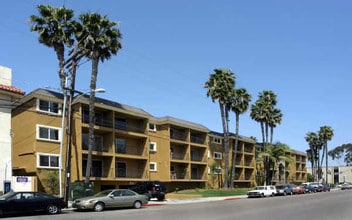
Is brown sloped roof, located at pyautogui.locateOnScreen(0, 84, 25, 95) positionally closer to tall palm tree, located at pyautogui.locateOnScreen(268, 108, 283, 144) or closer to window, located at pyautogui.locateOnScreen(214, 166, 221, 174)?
window, located at pyautogui.locateOnScreen(214, 166, 221, 174)

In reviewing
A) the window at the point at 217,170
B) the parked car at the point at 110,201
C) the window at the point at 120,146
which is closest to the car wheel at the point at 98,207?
the parked car at the point at 110,201

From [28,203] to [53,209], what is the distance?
1.61 m

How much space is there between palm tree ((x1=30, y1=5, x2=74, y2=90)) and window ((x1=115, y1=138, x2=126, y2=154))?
13.1 metres

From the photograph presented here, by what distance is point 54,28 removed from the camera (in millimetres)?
37500

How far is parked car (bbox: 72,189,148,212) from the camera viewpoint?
87.9 ft

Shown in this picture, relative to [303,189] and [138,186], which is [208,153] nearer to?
[303,189]

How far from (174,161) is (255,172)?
28.3 metres

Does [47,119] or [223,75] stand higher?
[223,75]

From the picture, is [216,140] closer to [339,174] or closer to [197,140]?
[197,140]

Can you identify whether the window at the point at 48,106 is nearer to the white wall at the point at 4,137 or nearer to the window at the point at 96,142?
the window at the point at 96,142

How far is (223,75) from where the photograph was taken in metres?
62.5

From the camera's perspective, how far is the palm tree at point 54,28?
37.2 metres

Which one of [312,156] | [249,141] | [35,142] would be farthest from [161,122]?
[312,156]

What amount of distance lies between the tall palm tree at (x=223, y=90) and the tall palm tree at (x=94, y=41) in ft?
78.4
